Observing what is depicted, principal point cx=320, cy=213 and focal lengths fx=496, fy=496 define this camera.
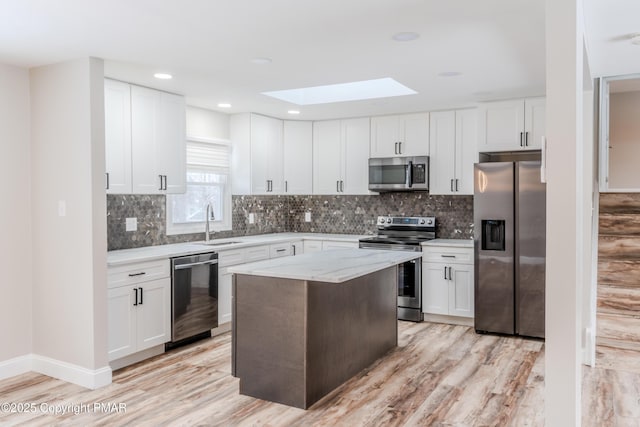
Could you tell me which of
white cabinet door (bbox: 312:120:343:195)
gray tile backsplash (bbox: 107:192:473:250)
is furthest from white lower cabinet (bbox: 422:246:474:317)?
white cabinet door (bbox: 312:120:343:195)

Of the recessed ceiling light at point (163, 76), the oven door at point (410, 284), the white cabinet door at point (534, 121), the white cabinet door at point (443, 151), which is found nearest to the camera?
the recessed ceiling light at point (163, 76)

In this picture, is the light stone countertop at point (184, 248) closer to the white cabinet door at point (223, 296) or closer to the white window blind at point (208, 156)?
the white cabinet door at point (223, 296)

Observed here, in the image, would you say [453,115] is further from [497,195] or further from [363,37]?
[363,37]

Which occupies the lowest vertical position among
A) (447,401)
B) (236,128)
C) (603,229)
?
(447,401)

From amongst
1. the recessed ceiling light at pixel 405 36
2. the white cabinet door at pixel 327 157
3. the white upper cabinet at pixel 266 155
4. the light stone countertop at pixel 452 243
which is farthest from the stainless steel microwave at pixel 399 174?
the recessed ceiling light at pixel 405 36

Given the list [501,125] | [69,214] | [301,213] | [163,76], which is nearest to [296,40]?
[163,76]

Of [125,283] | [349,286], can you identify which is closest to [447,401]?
[349,286]

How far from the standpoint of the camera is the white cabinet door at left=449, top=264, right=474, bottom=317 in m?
5.29

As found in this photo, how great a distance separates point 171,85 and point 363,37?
6.81 feet

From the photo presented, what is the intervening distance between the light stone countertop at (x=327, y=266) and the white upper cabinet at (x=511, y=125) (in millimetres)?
1876

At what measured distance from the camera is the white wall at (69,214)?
3623mm

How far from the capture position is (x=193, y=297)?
4594 millimetres

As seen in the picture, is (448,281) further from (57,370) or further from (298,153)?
(57,370)

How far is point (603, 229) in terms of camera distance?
15.8ft
